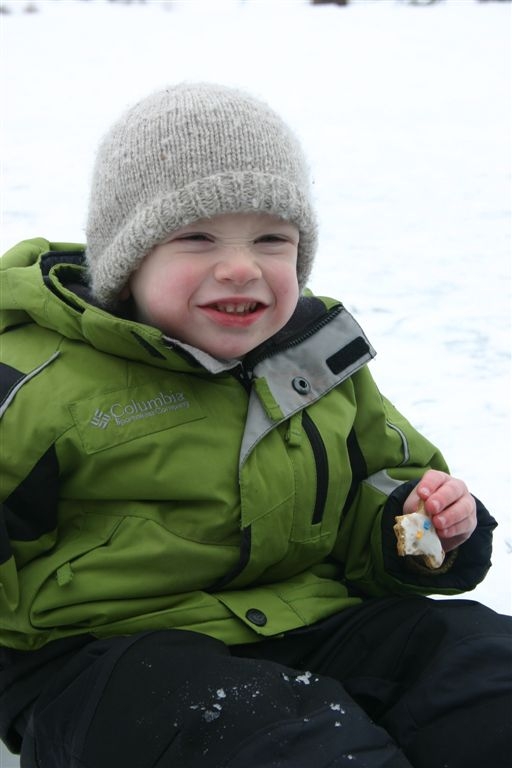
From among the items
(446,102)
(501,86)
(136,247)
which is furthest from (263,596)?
(501,86)

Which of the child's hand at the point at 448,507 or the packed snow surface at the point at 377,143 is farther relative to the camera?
the packed snow surface at the point at 377,143

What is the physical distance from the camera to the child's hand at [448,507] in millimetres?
1635

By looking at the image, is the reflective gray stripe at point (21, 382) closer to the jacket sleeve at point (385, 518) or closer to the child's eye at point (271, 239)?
the child's eye at point (271, 239)

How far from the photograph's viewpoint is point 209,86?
64.9 inches

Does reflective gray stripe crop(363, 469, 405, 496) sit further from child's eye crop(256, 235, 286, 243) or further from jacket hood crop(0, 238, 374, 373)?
child's eye crop(256, 235, 286, 243)

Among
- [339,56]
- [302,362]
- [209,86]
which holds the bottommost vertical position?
[339,56]

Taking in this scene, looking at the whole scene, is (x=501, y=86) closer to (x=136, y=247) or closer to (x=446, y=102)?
(x=446, y=102)

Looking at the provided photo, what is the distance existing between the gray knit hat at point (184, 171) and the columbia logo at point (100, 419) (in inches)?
8.5

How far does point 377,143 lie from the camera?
229 inches

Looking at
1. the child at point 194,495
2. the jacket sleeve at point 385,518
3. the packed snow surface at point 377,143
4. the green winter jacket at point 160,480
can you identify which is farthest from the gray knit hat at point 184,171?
the packed snow surface at point 377,143

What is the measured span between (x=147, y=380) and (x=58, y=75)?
5.85 meters

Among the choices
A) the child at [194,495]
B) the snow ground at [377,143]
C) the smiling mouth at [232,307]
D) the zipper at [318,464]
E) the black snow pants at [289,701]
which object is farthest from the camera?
the snow ground at [377,143]

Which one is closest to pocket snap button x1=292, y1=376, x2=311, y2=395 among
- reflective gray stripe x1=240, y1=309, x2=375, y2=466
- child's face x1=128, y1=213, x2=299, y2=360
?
reflective gray stripe x1=240, y1=309, x2=375, y2=466

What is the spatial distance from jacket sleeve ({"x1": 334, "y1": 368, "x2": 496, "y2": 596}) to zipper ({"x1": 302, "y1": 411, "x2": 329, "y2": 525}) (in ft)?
0.42
